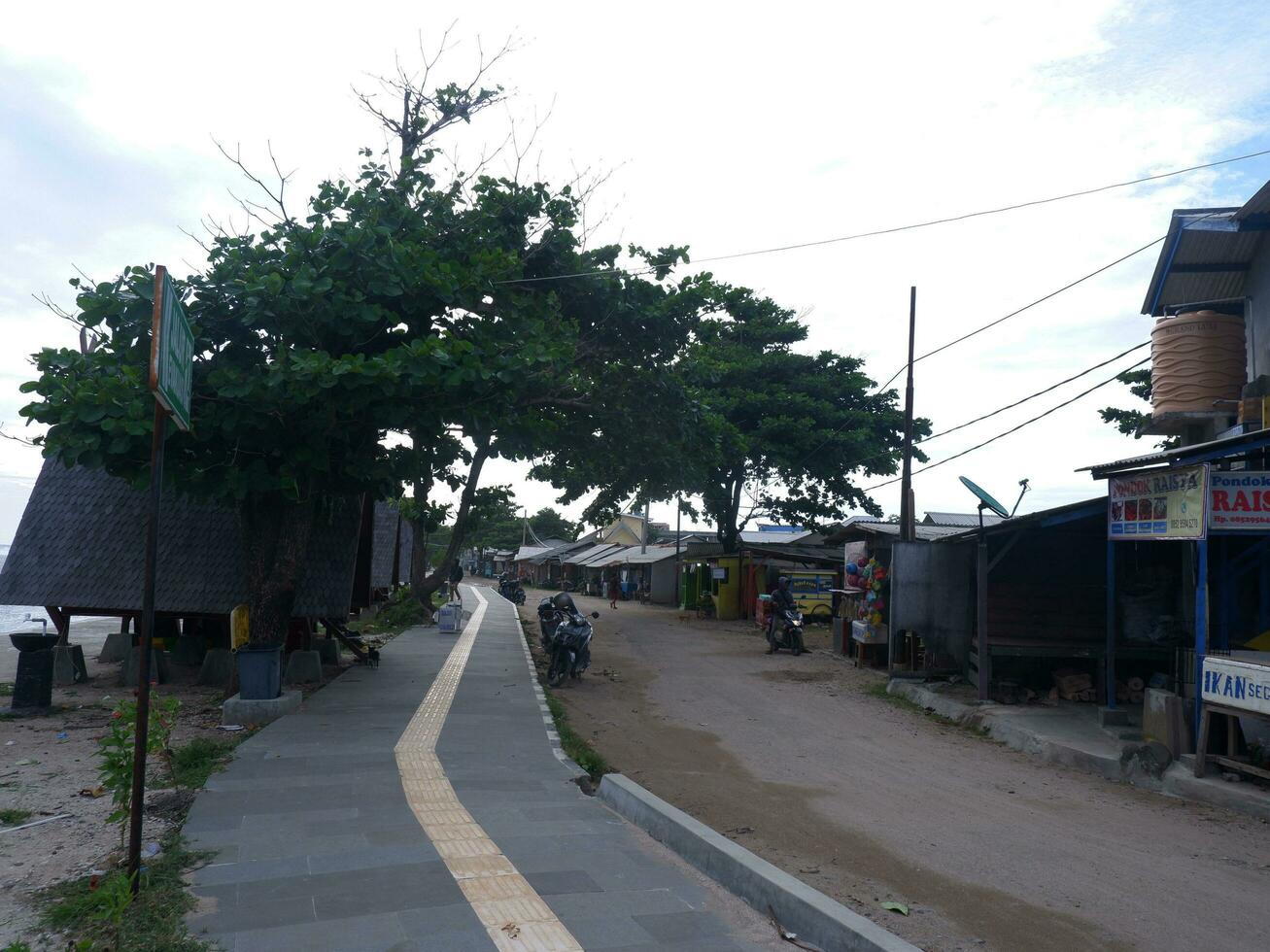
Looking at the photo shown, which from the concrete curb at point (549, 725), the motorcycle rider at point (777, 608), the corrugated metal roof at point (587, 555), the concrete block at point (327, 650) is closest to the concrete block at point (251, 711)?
the concrete curb at point (549, 725)

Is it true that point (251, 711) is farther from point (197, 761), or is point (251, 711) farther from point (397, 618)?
point (397, 618)

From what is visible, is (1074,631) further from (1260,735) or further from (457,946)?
(457,946)

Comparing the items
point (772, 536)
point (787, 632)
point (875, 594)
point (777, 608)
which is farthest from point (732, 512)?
point (875, 594)

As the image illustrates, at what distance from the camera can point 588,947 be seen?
3857 millimetres

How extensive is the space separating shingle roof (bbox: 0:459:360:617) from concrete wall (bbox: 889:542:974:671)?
8185 mm

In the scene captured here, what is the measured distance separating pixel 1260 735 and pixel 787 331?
24.6 metres

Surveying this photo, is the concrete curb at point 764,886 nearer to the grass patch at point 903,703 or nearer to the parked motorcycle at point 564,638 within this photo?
the grass patch at point 903,703

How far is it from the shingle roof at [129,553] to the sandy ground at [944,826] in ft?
13.2

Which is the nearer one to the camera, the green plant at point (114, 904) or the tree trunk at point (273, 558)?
the green plant at point (114, 904)

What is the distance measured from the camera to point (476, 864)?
491cm

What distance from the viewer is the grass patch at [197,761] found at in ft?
22.6

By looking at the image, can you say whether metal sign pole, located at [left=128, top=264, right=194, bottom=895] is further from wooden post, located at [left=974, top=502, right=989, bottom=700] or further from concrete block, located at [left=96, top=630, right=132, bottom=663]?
concrete block, located at [left=96, top=630, right=132, bottom=663]

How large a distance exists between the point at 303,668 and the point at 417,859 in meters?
8.47

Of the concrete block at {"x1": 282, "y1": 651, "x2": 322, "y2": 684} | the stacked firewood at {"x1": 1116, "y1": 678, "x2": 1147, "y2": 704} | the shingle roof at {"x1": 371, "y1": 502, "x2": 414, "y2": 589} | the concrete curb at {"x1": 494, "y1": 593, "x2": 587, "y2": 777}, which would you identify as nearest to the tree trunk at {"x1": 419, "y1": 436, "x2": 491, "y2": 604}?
A: the shingle roof at {"x1": 371, "y1": 502, "x2": 414, "y2": 589}
